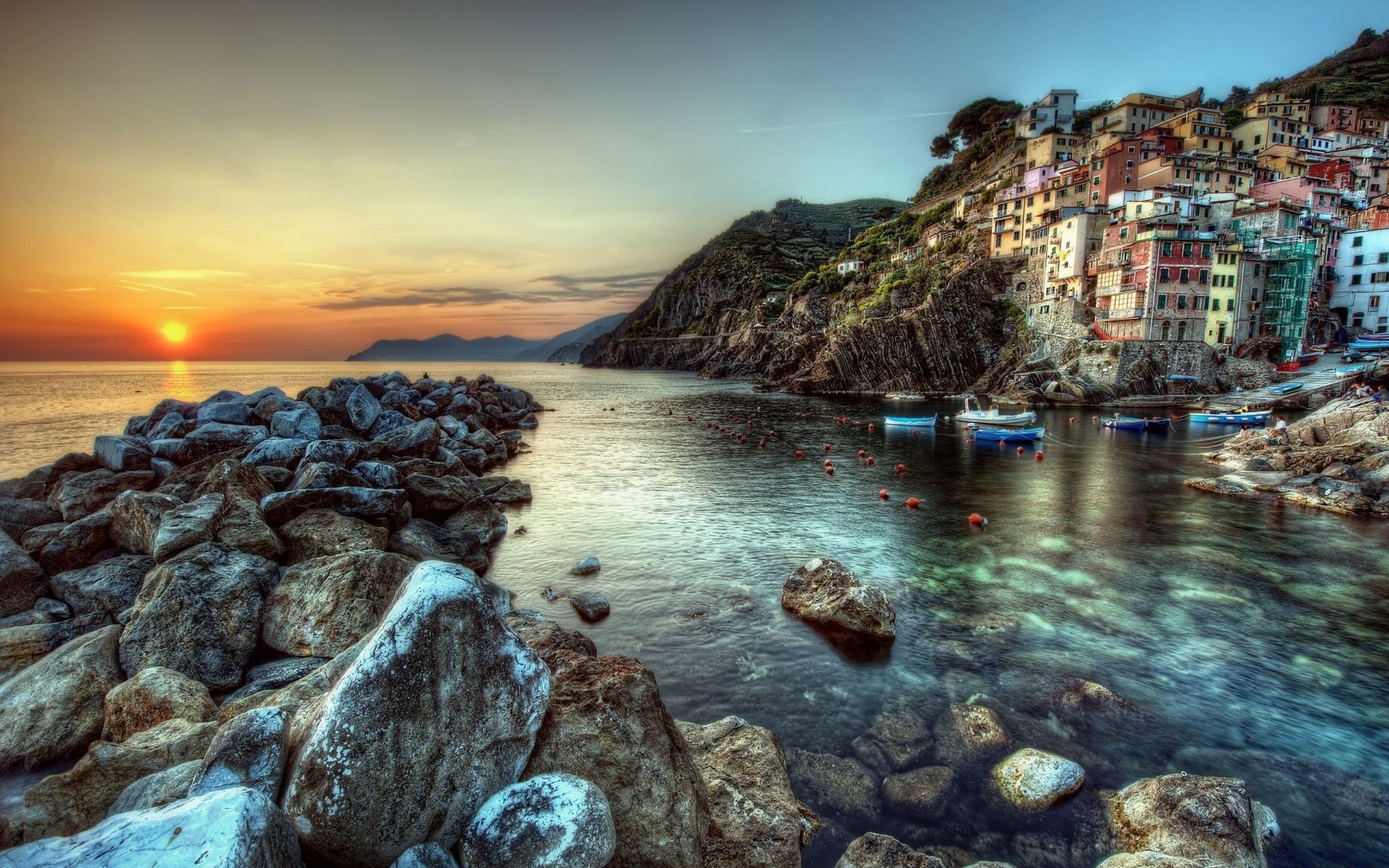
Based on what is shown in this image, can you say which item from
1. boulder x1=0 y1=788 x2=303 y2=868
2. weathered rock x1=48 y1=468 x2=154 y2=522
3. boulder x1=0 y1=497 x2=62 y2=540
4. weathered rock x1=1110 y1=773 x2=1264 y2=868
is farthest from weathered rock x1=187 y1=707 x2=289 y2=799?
boulder x1=0 y1=497 x2=62 y2=540

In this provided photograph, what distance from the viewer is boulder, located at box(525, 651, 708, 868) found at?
273 inches

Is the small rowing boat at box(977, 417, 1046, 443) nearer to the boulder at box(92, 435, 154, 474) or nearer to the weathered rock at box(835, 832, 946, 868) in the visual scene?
the weathered rock at box(835, 832, 946, 868)

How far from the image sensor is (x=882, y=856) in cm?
837

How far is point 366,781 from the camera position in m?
5.62

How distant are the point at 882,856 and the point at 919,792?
263 cm

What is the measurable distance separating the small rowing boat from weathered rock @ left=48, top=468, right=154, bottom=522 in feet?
173

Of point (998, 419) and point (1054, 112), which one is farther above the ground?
point (1054, 112)

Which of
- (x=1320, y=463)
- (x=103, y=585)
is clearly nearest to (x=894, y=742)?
(x=103, y=585)

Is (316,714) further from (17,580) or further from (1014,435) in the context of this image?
(1014,435)

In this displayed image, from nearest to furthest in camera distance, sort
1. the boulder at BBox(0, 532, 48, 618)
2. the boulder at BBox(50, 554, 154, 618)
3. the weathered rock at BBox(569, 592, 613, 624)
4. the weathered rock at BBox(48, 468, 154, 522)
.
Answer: the boulder at BBox(0, 532, 48, 618)
the boulder at BBox(50, 554, 154, 618)
the weathered rock at BBox(569, 592, 613, 624)
the weathered rock at BBox(48, 468, 154, 522)

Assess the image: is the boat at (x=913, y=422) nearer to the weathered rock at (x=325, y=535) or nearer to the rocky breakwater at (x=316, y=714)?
the rocky breakwater at (x=316, y=714)

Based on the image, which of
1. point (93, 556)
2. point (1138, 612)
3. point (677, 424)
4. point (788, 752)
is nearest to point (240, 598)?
point (93, 556)

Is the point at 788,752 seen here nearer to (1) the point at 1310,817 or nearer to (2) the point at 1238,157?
(1) the point at 1310,817

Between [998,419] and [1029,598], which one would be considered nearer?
[1029,598]
